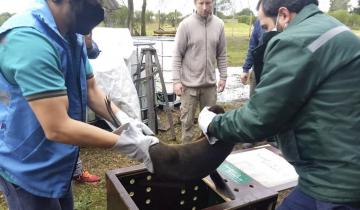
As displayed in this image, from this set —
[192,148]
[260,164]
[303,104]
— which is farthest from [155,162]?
[260,164]

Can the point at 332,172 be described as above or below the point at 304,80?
below

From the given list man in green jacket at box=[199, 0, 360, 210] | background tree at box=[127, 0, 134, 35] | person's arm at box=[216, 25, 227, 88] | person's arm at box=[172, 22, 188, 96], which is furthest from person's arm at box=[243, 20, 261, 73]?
background tree at box=[127, 0, 134, 35]

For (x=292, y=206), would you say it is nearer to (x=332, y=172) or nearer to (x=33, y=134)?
(x=332, y=172)

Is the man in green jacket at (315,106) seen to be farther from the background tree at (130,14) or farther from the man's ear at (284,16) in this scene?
the background tree at (130,14)

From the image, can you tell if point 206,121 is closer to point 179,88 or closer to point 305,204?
point 305,204

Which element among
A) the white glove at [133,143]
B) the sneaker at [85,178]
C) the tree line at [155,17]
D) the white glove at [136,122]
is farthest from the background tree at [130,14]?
the white glove at [133,143]

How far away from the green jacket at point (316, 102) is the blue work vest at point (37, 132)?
81cm

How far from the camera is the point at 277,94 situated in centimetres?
139

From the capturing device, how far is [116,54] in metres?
4.72

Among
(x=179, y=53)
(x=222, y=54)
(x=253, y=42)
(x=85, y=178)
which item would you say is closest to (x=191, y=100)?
(x=179, y=53)

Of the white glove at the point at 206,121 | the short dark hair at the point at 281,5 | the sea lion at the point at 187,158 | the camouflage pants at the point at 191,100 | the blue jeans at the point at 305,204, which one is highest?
the short dark hair at the point at 281,5

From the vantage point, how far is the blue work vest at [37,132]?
1320 millimetres

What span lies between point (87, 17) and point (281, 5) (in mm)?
963

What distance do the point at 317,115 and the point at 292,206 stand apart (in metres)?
0.52
